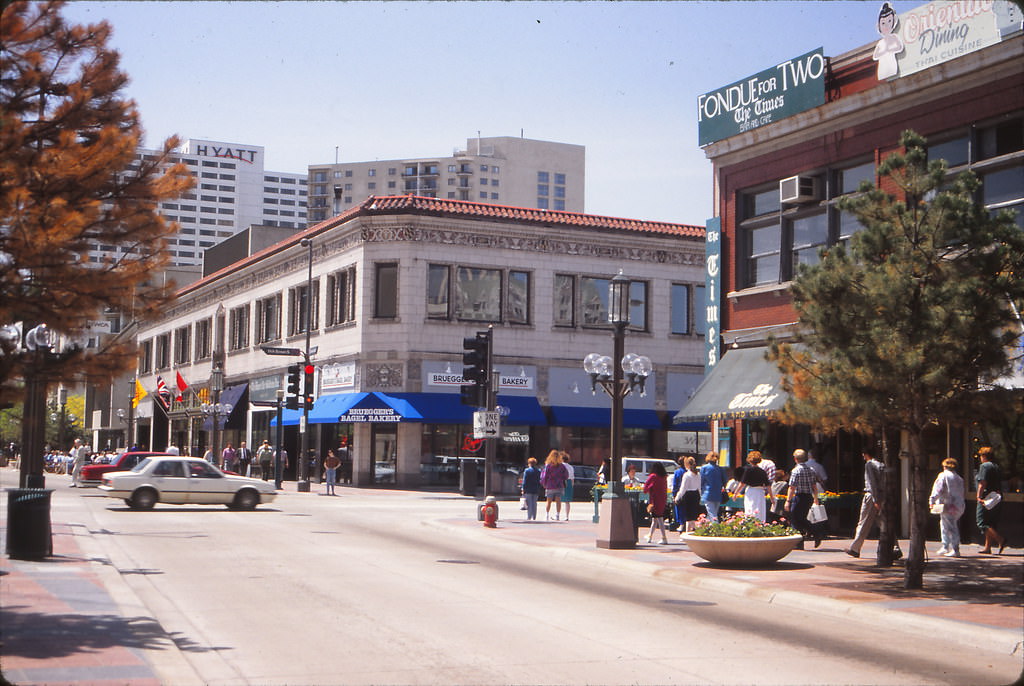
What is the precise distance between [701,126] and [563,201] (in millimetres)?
123688

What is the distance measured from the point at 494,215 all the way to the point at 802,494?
2987 centimetres

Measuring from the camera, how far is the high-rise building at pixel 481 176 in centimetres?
14988

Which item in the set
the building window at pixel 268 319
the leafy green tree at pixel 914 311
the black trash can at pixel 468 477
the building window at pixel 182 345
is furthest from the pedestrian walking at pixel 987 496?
the building window at pixel 182 345

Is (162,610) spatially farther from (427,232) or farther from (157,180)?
(427,232)

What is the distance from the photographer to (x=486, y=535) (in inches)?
939

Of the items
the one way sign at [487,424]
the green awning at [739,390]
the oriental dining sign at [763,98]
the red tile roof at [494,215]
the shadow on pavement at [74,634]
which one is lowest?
the shadow on pavement at [74,634]

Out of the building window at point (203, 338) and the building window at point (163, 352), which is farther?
the building window at point (163, 352)

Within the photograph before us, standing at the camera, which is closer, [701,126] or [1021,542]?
[1021,542]

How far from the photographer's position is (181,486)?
30188 millimetres

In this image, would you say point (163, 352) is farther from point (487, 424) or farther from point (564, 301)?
point (487, 424)

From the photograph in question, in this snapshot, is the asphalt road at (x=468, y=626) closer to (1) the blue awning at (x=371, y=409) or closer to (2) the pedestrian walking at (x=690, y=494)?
(2) the pedestrian walking at (x=690, y=494)

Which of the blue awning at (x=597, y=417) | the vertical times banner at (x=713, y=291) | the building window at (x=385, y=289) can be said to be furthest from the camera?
the blue awning at (x=597, y=417)

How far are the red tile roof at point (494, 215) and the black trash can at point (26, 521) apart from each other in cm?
2989

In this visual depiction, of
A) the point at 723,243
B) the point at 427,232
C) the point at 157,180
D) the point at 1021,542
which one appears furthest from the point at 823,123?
the point at 427,232
